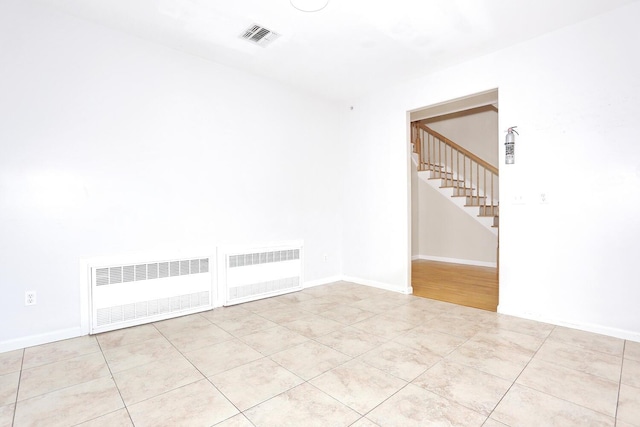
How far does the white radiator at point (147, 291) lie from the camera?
9.27 ft

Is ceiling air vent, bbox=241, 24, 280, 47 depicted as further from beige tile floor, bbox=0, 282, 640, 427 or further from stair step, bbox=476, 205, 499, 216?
stair step, bbox=476, 205, 499, 216

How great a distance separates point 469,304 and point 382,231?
1384 mm

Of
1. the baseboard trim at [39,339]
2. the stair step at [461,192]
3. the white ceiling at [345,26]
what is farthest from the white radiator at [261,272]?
the stair step at [461,192]

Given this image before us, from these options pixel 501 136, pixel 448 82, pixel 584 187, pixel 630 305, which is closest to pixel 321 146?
pixel 448 82

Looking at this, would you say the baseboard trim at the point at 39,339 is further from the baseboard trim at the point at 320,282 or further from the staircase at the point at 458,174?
the staircase at the point at 458,174

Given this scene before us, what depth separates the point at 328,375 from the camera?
6.83 feet

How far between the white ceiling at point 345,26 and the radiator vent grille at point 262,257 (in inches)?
86.3

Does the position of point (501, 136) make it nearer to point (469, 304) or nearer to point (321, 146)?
point (469, 304)

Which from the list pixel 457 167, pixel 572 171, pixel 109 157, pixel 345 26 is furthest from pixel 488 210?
pixel 109 157

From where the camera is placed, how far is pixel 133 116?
9.86ft

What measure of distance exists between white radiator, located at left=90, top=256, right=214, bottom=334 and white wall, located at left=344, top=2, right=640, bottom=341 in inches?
125

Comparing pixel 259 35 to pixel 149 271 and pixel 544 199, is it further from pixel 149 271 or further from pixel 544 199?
pixel 544 199

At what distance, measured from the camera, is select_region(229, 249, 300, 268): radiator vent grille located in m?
3.68

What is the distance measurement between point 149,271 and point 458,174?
19.2 feet
